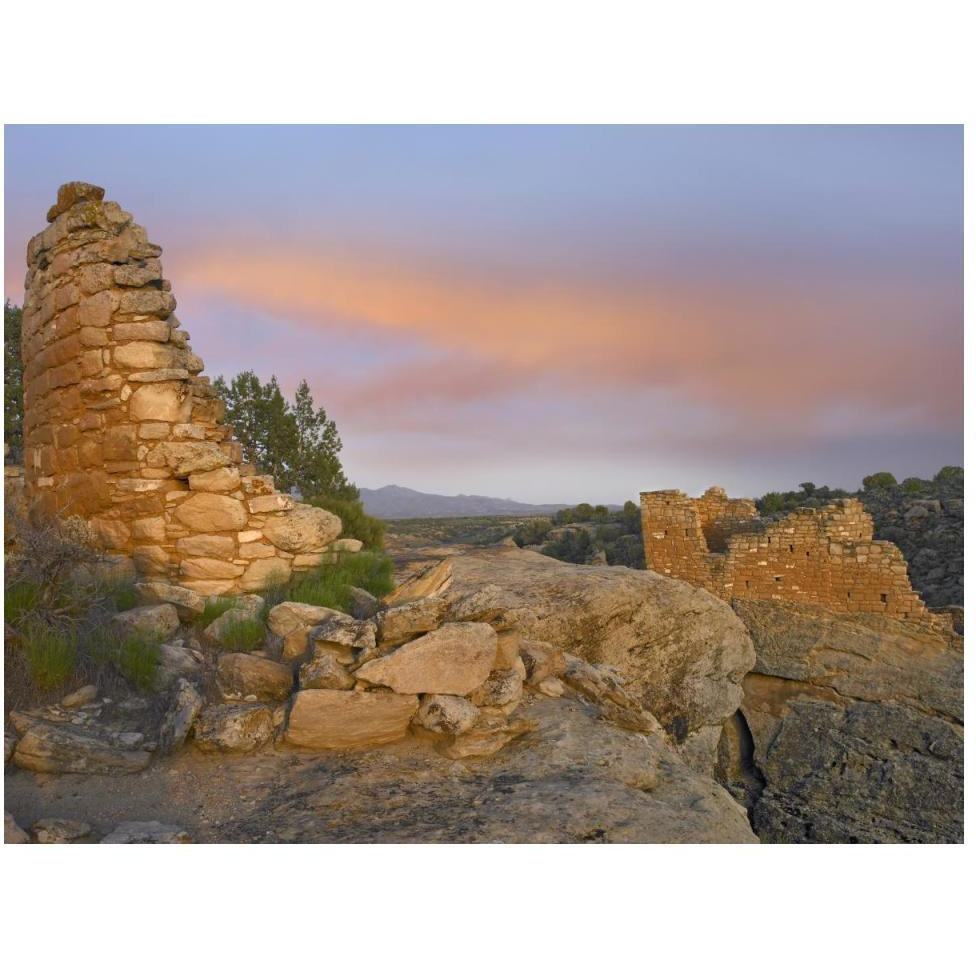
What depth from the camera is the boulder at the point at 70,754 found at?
11.9ft

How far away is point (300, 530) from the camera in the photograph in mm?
5852

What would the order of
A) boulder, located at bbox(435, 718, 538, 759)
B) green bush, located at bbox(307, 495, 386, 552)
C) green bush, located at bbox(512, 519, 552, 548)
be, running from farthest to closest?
1. green bush, located at bbox(512, 519, 552, 548)
2. green bush, located at bbox(307, 495, 386, 552)
3. boulder, located at bbox(435, 718, 538, 759)

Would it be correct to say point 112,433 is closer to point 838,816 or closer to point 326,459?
point 326,459

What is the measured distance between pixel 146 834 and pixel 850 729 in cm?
1204

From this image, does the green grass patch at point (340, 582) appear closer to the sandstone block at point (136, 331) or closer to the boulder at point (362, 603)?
the boulder at point (362, 603)

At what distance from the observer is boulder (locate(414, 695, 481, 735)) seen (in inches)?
158

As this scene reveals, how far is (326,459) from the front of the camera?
12.4 m

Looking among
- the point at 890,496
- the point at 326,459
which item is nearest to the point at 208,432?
the point at 326,459

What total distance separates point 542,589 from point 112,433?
4.19m

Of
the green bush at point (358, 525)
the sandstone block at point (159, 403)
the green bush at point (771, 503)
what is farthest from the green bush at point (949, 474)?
the sandstone block at point (159, 403)

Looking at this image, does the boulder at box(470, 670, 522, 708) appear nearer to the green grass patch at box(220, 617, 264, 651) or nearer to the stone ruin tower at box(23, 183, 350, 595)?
the green grass patch at box(220, 617, 264, 651)

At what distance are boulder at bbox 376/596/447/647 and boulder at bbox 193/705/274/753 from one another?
78 cm

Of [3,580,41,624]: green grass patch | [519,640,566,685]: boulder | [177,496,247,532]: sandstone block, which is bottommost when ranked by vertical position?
[519,640,566,685]: boulder

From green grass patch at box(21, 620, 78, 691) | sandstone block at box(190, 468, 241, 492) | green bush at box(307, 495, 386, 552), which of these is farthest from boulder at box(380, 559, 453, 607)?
green bush at box(307, 495, 386, 552)
